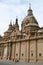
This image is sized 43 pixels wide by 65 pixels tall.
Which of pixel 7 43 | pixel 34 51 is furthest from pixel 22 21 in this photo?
pixel 34 51

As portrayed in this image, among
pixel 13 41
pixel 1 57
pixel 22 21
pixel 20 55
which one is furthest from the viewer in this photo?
pixel 22 21

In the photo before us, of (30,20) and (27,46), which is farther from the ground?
(30,20)

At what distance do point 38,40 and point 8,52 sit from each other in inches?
474

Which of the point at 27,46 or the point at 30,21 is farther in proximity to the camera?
the point at 30,21

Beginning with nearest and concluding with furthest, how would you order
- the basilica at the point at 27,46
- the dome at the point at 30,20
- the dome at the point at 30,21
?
the basilica at the point at 27,46 < the dome at the point at 30,21 < the dome at the point at 30,20

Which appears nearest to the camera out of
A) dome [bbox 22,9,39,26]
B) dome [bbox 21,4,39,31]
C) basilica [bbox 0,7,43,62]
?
basilica [bbox 0,7,43,62]

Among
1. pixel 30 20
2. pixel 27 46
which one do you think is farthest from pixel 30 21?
pixel 27 46

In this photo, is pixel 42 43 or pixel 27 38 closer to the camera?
pixel 42 43

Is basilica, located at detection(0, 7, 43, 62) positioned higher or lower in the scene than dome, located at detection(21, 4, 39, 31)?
lower

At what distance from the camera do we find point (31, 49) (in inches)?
1499

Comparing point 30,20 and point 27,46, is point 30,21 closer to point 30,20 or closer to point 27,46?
point 30,20

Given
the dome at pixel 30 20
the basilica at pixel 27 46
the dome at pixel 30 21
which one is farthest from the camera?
the dome at pixel 30 20

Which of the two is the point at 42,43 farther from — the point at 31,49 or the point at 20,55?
the point at 20,55

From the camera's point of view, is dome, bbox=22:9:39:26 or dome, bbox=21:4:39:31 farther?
dome, bbox=22:9:39:26
